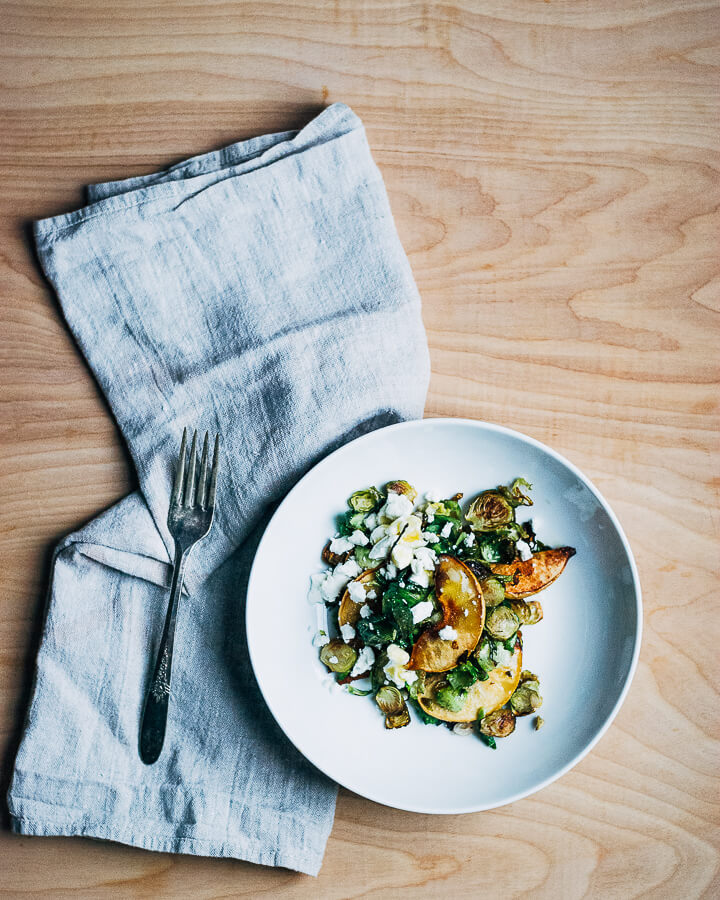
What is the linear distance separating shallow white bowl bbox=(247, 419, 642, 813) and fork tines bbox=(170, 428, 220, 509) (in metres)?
0.11

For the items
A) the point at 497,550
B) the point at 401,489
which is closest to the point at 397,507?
the point at 401,489

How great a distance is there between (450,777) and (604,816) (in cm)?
23

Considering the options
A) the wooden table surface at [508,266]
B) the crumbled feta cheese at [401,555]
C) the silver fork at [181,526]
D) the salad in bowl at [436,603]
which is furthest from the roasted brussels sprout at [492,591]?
the silver fork at [181,526]

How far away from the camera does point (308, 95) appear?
1045 millimetres

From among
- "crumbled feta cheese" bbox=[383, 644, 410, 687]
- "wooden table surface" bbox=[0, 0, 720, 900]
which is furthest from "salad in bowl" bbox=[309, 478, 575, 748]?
"wooden table surface" bbox=[0, 0, 720, 900]

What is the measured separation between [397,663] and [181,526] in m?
0.33

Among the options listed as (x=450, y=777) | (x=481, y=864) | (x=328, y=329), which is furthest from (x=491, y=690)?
(x=328, y=329)

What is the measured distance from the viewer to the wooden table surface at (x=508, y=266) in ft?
3.33

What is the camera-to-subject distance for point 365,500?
99 centimetres

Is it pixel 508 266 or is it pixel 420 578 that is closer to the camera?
pixel 420 578

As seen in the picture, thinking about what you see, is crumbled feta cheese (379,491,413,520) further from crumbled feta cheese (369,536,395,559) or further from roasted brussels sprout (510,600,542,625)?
roasted brussels sprout (510,600,542,625)

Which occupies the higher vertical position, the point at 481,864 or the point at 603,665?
the point at 603,665

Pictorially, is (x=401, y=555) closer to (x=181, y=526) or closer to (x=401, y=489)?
(x=401, y=489)

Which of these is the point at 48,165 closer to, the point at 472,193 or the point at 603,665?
the point at 472,193
